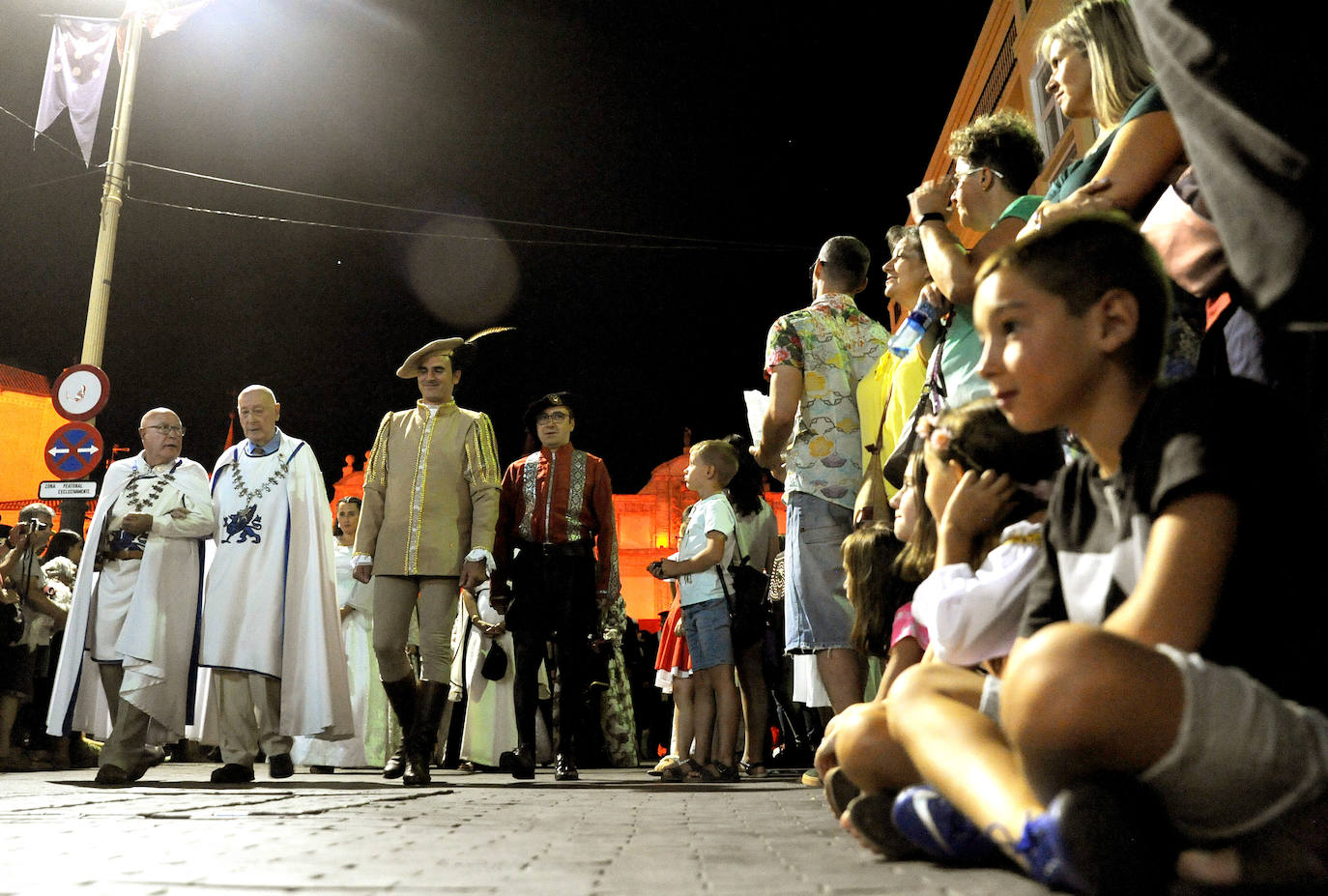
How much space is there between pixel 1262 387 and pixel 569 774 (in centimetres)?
571

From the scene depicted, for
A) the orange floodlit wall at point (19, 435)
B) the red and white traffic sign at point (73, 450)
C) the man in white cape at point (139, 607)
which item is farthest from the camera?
the orange floodlit wall at point (19, 435)

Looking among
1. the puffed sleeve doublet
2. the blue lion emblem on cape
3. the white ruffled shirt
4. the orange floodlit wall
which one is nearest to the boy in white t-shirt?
the puffed sleeve doublet

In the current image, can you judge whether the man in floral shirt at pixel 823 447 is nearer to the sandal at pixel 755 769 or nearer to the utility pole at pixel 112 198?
the sandal at pixel 755 769

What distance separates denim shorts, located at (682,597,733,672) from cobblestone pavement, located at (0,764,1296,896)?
1.80m

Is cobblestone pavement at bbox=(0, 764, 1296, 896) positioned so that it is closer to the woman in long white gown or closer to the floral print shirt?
the floral print shirt

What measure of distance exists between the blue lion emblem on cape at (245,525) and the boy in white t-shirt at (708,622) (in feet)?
7.60

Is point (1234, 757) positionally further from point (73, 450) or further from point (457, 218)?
point (457, 218)

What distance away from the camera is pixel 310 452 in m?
6.57

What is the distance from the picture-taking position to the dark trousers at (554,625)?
21.6ft

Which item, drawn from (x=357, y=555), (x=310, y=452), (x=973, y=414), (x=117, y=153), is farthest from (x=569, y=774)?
(x=117, y=153)

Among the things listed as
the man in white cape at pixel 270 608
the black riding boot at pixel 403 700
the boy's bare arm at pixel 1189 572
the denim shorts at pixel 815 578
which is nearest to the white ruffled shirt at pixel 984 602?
the boy's bare arm at pixel 1189 572

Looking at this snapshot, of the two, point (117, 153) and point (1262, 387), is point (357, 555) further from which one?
point (117, 153)

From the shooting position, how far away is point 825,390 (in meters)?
4.88

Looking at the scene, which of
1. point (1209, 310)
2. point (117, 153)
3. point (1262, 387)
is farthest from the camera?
point (117, 153)
